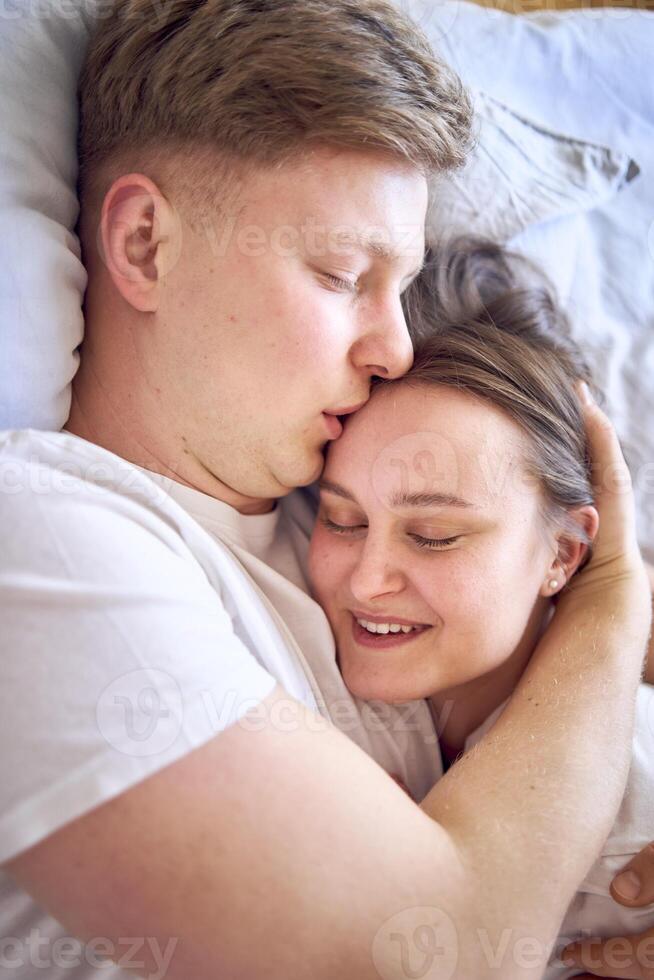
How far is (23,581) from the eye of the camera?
886 millimetres

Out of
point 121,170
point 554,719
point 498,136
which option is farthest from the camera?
point 498,136

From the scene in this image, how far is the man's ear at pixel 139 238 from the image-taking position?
118cm

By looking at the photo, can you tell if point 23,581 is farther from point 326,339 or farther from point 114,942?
point 326,339

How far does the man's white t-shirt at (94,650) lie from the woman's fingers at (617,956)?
1.69 ft

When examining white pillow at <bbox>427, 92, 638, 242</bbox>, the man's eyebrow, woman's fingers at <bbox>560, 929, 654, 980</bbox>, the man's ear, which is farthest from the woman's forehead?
woman's fingers at <bbox>560, 929, 654, 980</bbox>

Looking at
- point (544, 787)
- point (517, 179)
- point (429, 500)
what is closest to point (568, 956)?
point (544, 787)

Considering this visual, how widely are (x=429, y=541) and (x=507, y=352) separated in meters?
0.32

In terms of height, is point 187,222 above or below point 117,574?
above

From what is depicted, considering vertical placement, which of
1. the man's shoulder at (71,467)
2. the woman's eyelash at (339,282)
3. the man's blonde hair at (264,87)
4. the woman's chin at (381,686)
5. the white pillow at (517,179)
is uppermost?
the man's blonde hair at (264,87)

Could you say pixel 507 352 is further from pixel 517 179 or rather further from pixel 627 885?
pixel 627 885

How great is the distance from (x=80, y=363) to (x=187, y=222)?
0.89ft

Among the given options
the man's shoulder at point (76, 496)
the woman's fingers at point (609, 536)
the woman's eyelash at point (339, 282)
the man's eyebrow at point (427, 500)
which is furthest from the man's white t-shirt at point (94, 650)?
the woman's fingers at point (609, 536)

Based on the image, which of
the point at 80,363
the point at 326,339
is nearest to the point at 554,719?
the point at 326,339

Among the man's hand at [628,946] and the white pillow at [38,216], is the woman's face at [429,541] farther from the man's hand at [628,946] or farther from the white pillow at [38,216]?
the white pillow at [38,216]
